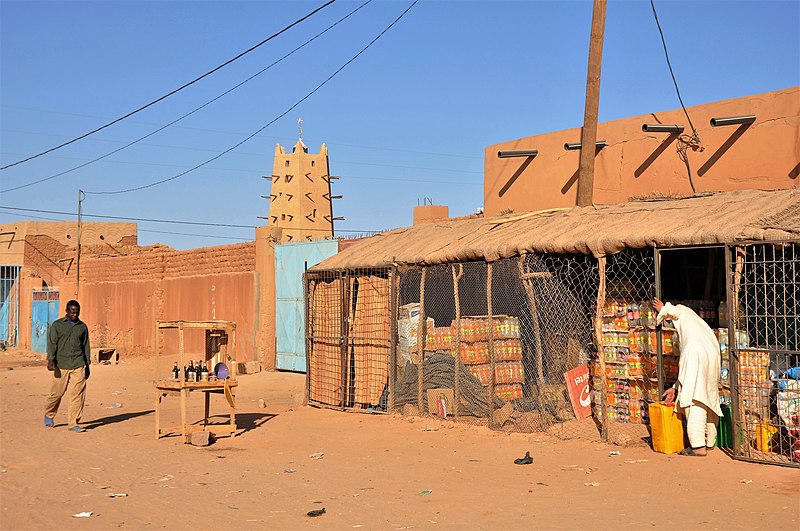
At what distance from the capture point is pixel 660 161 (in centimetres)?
1323

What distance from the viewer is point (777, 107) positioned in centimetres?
1185

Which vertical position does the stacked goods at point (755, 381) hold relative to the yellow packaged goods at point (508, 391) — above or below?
above

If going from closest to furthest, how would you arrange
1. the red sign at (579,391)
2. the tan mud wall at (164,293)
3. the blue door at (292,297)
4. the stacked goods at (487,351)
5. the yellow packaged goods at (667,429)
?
the yellow packaged goods at (667,429) → the red sign at (579,391) → the stacked goods at (487,351) → the blue door at (292,297) → the tan mud wall at (164,293)

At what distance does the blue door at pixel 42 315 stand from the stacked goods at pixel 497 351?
24998 mm

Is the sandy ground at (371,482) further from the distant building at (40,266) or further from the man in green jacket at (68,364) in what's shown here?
the distant building at (40,266)

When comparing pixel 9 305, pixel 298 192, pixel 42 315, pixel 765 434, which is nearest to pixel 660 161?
pixel 765 434

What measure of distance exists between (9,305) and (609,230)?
32995 millimetres

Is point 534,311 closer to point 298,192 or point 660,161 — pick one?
point 660,161

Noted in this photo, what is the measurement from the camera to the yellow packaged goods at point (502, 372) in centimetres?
1230

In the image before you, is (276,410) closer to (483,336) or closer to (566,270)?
(483,336)

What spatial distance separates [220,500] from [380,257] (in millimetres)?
6719

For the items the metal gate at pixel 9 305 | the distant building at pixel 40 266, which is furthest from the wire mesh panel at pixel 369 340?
the metal gate at pixel 9 305

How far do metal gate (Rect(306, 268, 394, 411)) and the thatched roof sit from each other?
36 centimetres

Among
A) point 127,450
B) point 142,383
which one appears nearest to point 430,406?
point 127,450
